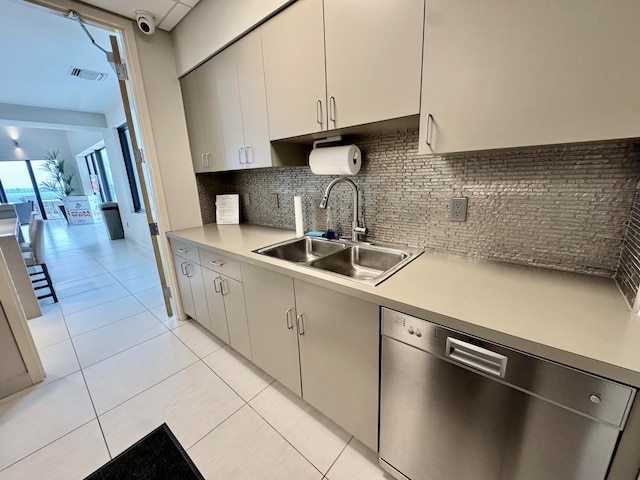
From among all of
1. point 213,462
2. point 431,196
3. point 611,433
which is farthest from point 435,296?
point 213,462

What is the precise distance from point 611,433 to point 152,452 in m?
1.78

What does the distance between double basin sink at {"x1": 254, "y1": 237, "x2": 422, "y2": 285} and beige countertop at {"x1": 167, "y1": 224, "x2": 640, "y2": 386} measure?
0.53 feet

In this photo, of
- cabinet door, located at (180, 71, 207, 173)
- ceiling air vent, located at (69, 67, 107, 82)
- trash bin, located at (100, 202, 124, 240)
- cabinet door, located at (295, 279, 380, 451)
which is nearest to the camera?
cabinet door, located at (295, 279, 380, 451)

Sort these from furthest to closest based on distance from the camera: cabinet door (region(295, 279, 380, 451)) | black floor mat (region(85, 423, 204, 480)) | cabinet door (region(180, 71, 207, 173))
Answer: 1. cabinet door (region(180, 71, 207, 173))
2. black floor mat (region(85, 423, 204, 480))
3. cabinet door (region(295, 279, 380, 451))

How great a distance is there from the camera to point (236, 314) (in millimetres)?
1725

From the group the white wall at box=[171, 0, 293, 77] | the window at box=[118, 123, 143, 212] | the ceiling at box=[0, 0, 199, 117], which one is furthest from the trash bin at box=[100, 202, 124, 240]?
the white wall at box=[171, 0, 293, 77]

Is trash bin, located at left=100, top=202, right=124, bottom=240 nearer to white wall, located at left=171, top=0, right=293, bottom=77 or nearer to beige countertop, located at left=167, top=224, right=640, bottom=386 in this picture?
white wall, located at left=171, top=0, right=293, bottom=77

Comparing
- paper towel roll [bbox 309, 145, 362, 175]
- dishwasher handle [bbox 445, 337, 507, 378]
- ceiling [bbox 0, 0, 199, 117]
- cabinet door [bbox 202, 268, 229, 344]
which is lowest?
cabinet door [bbox 202, 268, 229, 344]

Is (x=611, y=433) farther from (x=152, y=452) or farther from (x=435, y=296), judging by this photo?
(x=152, y=452)

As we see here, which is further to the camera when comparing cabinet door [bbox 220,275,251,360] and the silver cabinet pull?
cabinet door [bbox 220,275,251,360]

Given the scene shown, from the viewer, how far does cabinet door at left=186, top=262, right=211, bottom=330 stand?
A: 2.01 m

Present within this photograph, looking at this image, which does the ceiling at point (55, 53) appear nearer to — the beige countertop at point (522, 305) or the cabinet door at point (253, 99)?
the cabinet door at point (253, 99)

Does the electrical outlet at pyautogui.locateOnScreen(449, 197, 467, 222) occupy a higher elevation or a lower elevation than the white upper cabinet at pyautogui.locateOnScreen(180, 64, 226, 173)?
lower

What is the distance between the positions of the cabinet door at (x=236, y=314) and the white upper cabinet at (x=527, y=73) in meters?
1.34
